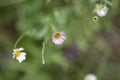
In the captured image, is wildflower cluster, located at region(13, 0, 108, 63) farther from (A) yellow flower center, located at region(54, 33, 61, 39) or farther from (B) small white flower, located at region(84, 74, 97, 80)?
(B) small white flower, located at region(84, 74, 97, 80)

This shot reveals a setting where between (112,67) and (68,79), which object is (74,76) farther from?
(112,67)

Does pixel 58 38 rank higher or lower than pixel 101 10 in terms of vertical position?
lower

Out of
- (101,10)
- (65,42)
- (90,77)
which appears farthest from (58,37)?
(90,77)

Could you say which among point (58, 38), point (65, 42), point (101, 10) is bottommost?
point (58, 38)

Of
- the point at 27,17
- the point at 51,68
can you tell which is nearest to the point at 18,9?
the point at 27,17

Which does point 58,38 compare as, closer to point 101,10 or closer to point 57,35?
point 57,35

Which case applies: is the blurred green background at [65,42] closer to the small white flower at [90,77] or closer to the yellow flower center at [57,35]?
the small white flower at [90,77]

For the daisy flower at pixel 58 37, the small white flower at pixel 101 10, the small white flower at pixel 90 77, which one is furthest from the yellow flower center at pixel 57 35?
the small white flower at pixel 90 77

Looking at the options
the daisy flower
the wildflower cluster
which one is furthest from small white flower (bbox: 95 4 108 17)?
the daisy flower
